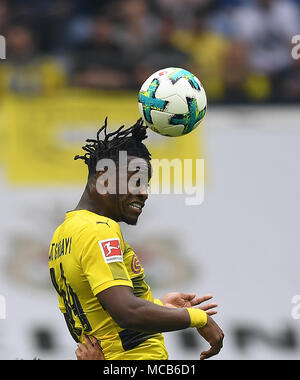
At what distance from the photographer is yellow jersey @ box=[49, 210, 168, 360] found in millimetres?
4941

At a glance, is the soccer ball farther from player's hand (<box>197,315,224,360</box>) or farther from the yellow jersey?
player's hand (<box>197,315,224,360</box>)

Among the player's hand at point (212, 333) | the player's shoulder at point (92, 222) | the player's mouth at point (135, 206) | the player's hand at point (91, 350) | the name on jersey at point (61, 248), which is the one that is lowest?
the player's hand at point (91, 350)

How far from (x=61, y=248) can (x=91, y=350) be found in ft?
2.03

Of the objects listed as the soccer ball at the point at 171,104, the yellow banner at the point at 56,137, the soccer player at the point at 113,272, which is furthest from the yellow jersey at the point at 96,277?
the yellow banner at the point at 56,137

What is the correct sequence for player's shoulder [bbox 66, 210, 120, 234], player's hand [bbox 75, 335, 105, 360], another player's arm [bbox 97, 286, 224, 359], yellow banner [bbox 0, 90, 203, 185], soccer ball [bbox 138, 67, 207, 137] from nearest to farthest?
1. another player's arm [bbox 97, 286, 224, 359]
2. player's shoulder [bbox 66, 210, 120, 234]
3. player's hand [bbox 75, 335, 105, 360]
4. soccer ball [bbox 138, 67, 207, 137]
5. yellow banner [bbox 0, 90, 203, 185]

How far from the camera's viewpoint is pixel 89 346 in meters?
5.22

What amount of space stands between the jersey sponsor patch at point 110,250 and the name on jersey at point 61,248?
25 centimetres

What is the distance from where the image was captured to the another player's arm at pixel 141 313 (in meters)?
4.84

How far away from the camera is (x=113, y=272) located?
491 cm

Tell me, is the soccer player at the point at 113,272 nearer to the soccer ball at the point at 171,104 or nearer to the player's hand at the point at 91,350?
the player's hand at the point at 91,350

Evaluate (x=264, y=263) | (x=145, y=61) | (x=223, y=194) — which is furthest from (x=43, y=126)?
(x=264, y=263)

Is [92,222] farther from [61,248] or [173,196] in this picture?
[173,196]

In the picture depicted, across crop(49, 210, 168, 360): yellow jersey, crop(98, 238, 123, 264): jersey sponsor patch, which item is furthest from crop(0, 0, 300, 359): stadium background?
crop(98, 238, 123, 264): jersey sponsor patch
